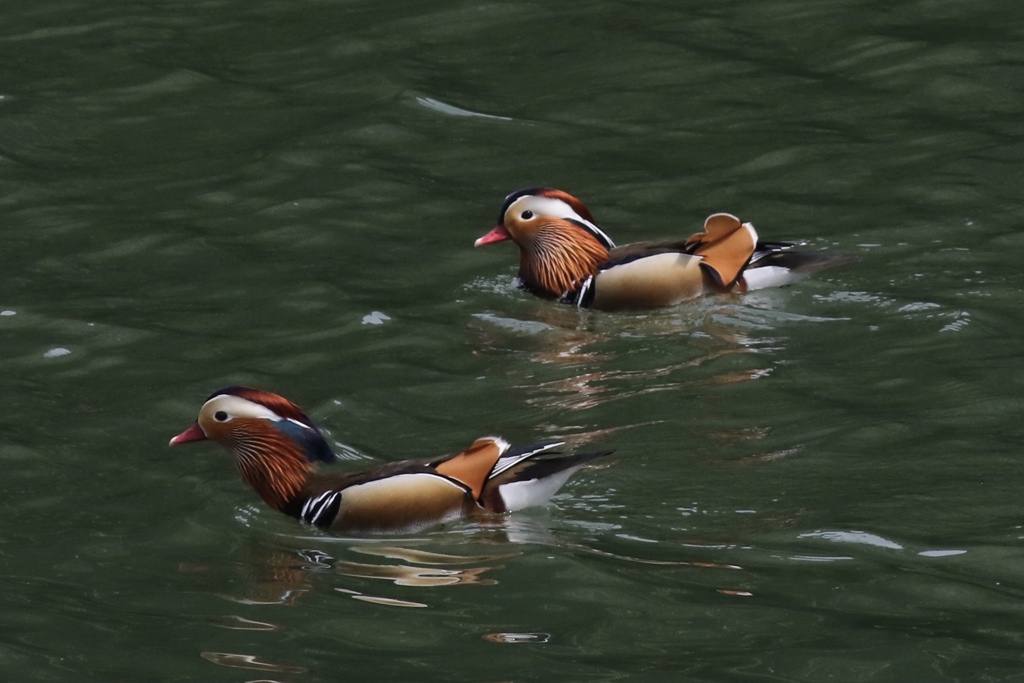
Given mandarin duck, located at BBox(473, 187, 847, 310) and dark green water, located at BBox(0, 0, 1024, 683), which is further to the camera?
mandarin duck, located at BBox(473, 187, 847, 310)

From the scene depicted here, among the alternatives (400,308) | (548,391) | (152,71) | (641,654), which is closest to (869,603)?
(641,654)

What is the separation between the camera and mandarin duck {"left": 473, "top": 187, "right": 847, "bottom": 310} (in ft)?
34.8

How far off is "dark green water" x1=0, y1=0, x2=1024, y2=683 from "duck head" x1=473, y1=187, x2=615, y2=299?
260 millimetres

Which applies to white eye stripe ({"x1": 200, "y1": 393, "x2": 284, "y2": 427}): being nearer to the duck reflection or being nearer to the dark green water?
the dark green water

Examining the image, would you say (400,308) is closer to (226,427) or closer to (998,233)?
(226,427)

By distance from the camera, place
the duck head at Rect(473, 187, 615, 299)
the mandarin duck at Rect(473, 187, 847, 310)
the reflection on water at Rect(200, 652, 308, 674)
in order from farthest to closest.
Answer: the duck head at Rect(473, 187, 615, 299), the mandarin duck at Rect(473, 187, 847, 310), the reflection on water at Rect(200, 652, 308, 674)

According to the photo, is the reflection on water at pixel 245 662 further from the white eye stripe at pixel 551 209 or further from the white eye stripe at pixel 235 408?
the white eye stripe at pixel 551 209

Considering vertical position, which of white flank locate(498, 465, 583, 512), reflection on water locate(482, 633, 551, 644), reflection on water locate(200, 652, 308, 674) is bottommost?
reflection on water locate(200, 652, 308, 674)

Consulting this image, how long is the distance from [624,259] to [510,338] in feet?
2.82

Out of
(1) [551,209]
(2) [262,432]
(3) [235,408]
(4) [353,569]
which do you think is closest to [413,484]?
(4) [353,569]

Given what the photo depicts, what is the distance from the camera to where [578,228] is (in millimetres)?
11516

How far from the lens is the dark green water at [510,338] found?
22.3 feet

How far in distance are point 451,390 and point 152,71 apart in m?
6.61

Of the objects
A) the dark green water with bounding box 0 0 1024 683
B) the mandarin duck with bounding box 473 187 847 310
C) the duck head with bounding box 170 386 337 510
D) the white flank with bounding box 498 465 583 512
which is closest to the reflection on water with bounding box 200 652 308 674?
the dark green water with bounding box 0 0 1024 683
